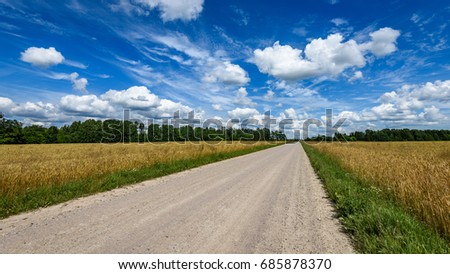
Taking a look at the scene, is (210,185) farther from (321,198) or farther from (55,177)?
(55,177)

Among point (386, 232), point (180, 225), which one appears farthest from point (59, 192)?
point (386, 232)

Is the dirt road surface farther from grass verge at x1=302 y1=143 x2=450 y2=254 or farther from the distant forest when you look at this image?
the distant forest

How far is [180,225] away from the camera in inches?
212

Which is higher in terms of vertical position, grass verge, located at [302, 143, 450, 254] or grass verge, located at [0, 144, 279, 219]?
grass verge, located at [302, 143, 450, 254]

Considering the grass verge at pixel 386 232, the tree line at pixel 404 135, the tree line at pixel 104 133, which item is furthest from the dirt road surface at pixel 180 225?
the tree line at pixel 404 135

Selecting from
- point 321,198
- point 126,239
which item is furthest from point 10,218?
point 321,198

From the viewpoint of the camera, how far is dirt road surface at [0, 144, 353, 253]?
434cm

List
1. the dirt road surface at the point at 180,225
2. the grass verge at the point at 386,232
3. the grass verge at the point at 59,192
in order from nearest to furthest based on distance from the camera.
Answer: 1. the grass verge at the point at 386,232
2. the dirt road surface at the point at 180,225
3. the grass verge at the point at 59,192

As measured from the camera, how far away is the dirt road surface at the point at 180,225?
4344 millimetres

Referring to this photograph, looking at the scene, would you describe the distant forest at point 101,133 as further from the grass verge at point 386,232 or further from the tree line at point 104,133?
the grass verge at point 386,232

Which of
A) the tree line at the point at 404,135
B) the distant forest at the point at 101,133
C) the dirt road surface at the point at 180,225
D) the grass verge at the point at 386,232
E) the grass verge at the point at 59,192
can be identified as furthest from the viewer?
the tree line at the point at 404,135

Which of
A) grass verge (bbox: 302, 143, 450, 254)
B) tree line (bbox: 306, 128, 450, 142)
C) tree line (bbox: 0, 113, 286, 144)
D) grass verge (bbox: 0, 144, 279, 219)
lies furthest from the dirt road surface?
tree line (bbox: 306, 128, 450, 142)

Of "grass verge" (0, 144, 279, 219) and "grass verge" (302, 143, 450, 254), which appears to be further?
"grass verge" (0, 144, 279, 219)
